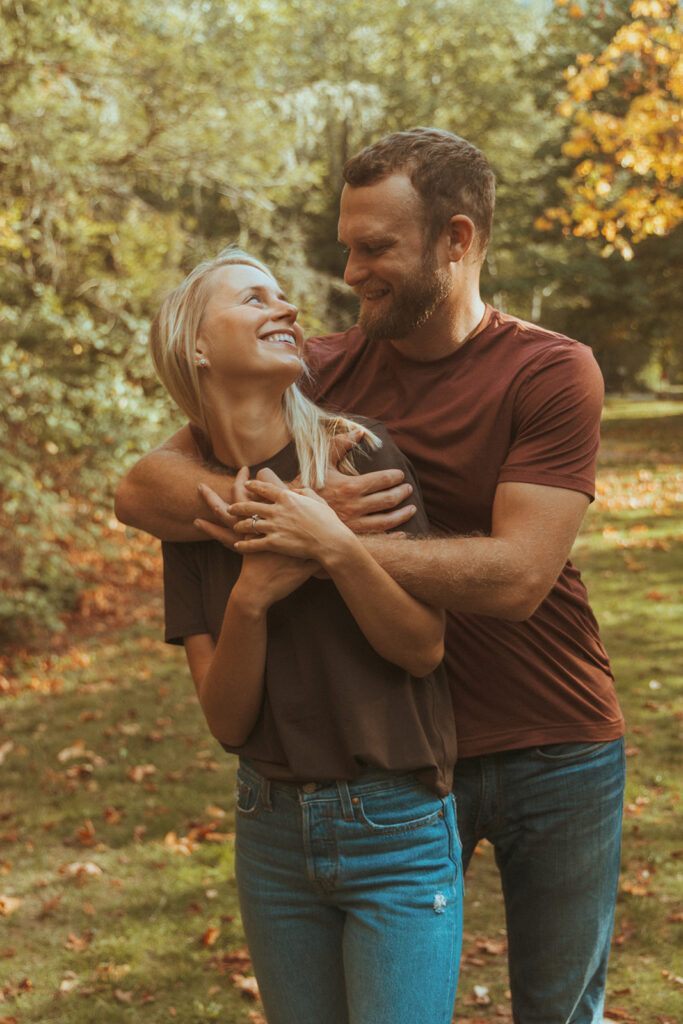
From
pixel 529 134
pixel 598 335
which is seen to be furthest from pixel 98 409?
pixel 529 134

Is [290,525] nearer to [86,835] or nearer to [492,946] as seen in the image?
[492,946]

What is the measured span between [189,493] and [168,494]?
2.7 inches

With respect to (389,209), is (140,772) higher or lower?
lower

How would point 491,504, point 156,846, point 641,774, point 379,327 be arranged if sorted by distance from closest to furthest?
point 491,504
point 379,327
point 156,846
point 641,774

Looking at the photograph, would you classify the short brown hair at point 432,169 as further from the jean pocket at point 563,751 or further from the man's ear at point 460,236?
the jean pocket at point 563,751

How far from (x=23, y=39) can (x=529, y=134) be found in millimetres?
28181

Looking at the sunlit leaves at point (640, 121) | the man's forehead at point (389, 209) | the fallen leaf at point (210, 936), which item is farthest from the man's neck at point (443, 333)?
the sunlit leaves at point (640, 121)

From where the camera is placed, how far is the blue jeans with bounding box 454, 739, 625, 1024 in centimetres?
255

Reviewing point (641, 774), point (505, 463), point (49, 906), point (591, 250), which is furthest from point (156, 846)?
point (591, 250)

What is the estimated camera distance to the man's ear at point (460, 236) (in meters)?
2.54

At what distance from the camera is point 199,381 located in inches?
91.4

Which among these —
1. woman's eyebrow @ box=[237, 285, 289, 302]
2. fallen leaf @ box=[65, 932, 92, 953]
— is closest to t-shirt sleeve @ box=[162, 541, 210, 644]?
woman's eyebrow @ box=[237, 285, 289, 302]

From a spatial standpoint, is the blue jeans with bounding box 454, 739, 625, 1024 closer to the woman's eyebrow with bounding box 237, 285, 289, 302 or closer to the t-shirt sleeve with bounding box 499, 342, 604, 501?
the t-shirt sleeve with bounding box 499, 342, 604, 501

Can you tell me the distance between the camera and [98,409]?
32.8 feet
